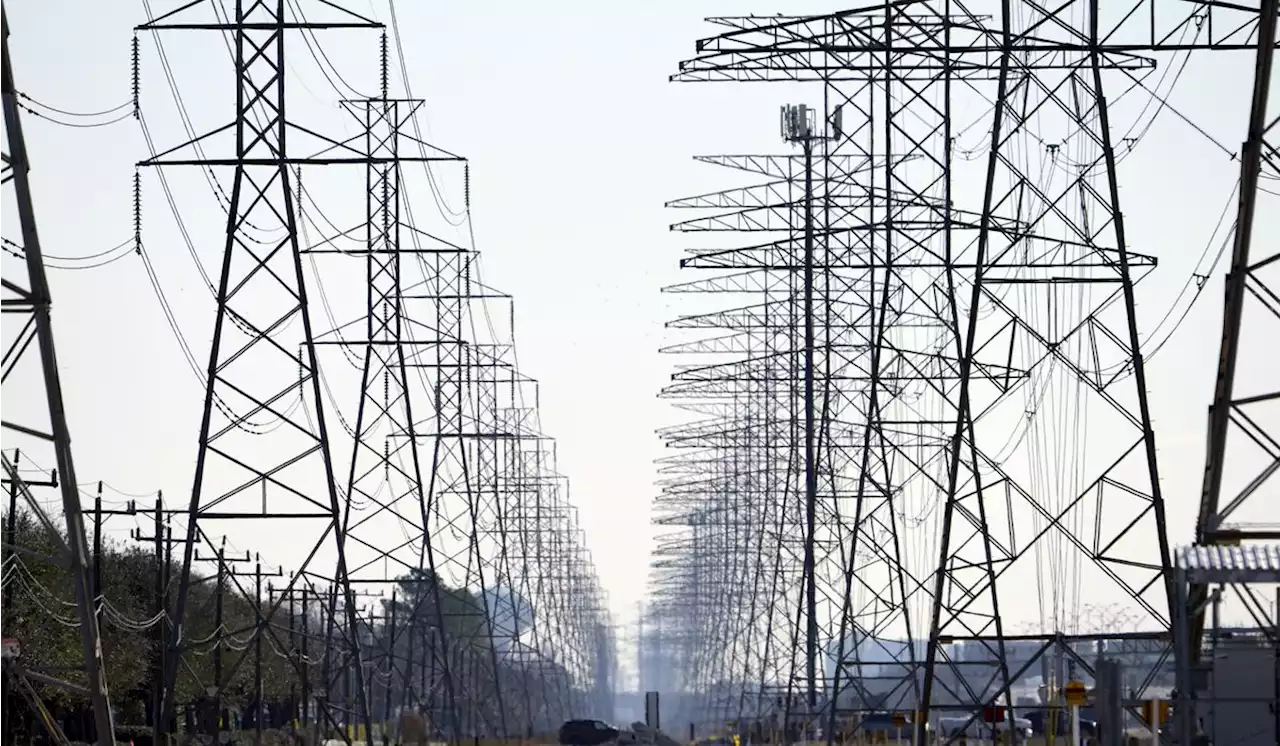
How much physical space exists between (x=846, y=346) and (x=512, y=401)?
36.1m

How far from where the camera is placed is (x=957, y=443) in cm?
3797

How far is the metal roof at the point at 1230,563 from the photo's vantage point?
24922 mm

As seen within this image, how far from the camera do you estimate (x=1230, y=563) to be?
27484 millimetres

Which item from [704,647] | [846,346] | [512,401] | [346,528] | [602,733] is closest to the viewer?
[346,528]

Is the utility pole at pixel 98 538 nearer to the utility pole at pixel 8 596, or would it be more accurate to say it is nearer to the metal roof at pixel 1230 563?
the utility pole at pixel 8 596

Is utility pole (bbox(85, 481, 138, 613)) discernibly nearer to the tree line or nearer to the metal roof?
the tree line

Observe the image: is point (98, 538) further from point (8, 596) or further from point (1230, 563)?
point (1230, 563)

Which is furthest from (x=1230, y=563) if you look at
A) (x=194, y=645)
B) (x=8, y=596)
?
(x=8, y=596)

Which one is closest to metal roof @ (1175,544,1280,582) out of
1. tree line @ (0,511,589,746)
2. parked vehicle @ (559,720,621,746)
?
tree line @ (0,511,589,746)

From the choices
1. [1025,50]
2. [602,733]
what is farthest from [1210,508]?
[602,733]

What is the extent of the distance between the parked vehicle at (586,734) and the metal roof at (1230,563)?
49.4 m

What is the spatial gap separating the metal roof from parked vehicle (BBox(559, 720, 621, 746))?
49.4 meters

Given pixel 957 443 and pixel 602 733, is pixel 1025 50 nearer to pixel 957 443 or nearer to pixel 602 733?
pixel 957 443

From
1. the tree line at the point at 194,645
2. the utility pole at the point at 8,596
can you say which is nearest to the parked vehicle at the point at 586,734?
the tree line at the point at 194,645
